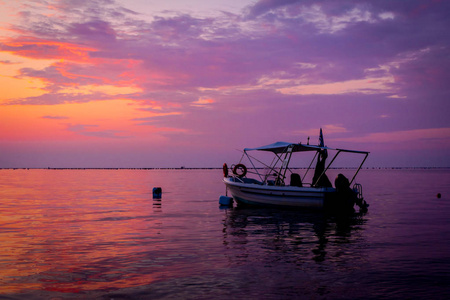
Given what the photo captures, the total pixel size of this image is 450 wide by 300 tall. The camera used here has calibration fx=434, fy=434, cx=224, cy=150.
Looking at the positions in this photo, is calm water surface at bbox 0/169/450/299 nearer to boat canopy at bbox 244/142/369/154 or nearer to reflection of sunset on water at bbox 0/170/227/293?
reflection of sunset on water at bbox 0/170/227/293

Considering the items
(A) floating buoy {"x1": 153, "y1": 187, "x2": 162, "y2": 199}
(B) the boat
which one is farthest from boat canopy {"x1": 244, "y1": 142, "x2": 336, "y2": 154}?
(A) floating buoy {"x1": 153, "y1": 187, "x2": 162, "y2": 199}

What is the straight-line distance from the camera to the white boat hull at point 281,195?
3047 centimetres

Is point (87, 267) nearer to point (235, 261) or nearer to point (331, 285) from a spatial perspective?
point (235, 261)

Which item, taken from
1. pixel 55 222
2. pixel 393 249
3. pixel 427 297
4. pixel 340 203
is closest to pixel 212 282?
pixel 427 297

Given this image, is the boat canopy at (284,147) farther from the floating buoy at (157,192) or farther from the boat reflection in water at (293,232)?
the floating buoy at (157,192)

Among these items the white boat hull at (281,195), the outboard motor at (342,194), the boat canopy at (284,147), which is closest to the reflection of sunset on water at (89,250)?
the white boat hull at (281,195)

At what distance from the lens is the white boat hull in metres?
30.5

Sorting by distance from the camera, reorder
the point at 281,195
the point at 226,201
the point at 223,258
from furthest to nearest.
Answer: the point at 226,201 < the point at 281,195 < the point at 223,258

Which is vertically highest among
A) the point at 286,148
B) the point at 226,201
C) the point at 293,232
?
the point at 286,148

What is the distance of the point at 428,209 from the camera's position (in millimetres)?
36625

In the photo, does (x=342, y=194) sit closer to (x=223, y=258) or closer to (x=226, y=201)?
(x=226, y=201)

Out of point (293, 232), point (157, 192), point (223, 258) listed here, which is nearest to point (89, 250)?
point (223, 258)

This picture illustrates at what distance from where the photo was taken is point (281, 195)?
3198 cm

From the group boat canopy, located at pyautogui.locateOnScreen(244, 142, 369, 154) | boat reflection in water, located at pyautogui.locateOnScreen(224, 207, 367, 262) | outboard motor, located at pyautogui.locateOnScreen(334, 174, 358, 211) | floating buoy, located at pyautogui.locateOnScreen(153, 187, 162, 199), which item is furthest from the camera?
floating buoy, located at pyautogui.locateOnScreen(153, 187, 162, 199)
